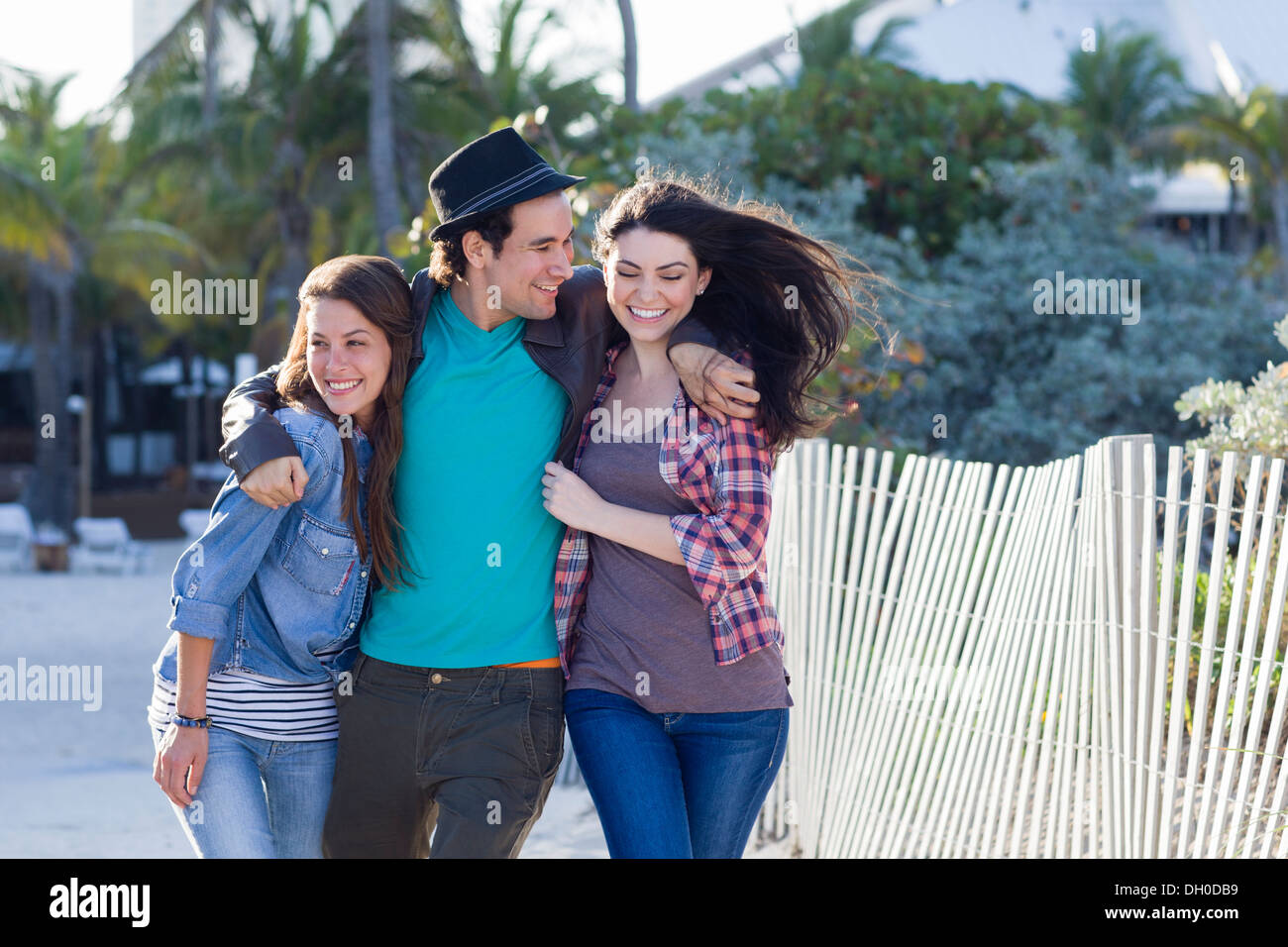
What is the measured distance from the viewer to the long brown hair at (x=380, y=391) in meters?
2.75

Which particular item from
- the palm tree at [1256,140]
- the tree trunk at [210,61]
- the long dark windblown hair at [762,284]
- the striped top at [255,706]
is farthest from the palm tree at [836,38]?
the striped top at [255,706]

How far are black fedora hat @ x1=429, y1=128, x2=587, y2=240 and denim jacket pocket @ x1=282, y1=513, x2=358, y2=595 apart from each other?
0.71m

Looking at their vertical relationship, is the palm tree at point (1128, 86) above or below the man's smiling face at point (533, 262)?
above

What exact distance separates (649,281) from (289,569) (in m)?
0.96

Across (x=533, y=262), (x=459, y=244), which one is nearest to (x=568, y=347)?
(x=533, y=262)

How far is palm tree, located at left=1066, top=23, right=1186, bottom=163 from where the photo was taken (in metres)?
29.2

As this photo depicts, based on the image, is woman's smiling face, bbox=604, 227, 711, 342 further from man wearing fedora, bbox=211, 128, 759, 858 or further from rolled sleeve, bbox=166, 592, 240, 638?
rolled sleeve, bbox=166, 592, 240, 638

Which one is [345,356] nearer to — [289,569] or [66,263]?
[289,569]

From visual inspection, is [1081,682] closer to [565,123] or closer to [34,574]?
[34,574]

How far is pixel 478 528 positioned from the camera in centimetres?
280

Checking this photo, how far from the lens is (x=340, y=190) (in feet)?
82.1

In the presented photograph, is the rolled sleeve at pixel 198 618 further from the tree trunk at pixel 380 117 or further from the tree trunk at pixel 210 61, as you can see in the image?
the tree trunk at pixel 210 61

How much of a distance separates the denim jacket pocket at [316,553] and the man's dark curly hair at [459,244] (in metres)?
0.64
